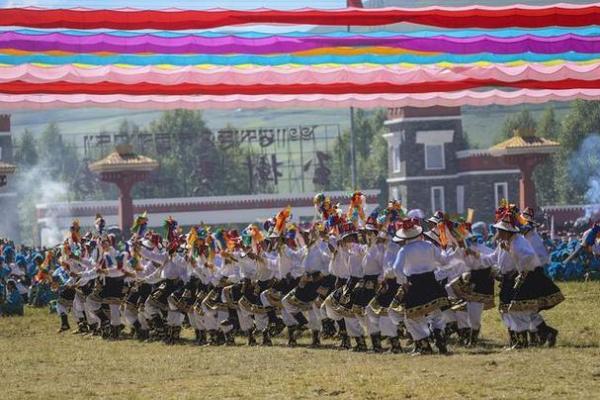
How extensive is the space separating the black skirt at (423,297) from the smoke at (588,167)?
2677 inches

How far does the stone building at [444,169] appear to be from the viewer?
7569 cm

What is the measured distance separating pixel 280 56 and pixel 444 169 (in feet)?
183

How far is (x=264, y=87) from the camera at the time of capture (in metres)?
21.7

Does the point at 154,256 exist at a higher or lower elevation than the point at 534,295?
higher

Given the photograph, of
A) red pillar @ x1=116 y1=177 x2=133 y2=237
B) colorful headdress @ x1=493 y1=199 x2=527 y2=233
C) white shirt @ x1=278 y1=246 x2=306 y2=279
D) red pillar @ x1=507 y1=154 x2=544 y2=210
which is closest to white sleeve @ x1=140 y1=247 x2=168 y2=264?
white shirt @ x1=278 y1=246 x2=306 y2=279

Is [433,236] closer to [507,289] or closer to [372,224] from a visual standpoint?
[372,224]

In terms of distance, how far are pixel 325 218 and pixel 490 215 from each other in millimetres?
54018

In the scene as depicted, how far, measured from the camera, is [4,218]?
76188mm

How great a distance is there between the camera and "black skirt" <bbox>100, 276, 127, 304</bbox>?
27906 millimetres

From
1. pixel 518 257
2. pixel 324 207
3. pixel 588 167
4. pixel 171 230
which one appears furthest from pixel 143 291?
pixel 588 167

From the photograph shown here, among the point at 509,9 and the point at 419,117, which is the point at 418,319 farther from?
the point at 419,117

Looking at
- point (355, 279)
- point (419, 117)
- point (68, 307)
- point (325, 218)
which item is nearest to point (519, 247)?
point (355, 279)

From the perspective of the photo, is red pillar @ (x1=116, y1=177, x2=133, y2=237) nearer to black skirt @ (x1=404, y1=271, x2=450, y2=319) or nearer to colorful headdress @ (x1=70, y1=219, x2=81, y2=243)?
colorful headdress @ (x1=70, y1=219, x2=81, y2=243)

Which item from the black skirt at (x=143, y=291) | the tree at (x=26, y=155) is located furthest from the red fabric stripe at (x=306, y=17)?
the tree at (x=26, y=155)
